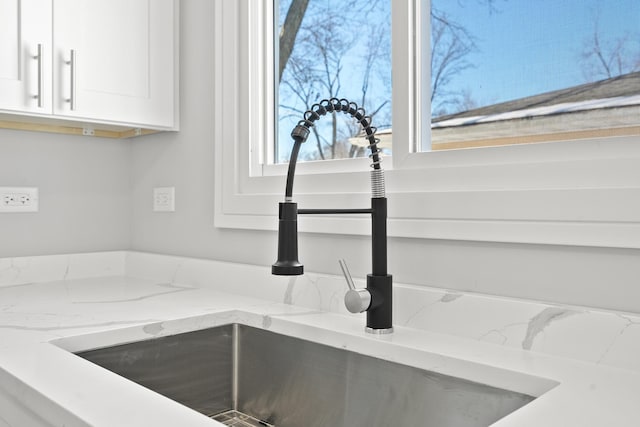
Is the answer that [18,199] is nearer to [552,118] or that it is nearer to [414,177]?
[414,177]

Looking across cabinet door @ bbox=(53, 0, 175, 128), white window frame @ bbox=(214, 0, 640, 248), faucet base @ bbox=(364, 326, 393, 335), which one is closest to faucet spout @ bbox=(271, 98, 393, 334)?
faucet base @ bbox=(364, 326, 393, 335)

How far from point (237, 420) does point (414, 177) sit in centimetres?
62

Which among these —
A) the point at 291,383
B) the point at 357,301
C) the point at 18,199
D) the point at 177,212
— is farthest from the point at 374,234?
the point at 18,199

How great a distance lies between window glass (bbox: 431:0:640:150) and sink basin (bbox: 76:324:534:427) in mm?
500

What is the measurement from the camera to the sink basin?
0.88 m

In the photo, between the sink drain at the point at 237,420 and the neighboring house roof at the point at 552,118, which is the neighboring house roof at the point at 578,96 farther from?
the sink drain at the point at 237,420

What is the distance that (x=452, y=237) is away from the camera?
1.08 meters

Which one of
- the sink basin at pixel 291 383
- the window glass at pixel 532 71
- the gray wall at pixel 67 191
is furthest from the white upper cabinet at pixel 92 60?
the window glass at pixel 532 71

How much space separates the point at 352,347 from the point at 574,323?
0.38m

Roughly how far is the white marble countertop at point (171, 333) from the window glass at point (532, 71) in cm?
42

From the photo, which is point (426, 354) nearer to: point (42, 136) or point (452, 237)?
point (452, 237)

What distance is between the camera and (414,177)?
1.18 m

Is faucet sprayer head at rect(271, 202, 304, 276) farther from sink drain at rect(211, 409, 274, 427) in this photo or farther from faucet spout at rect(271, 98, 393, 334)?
sink drain at rect(211, 409, 274, 427)

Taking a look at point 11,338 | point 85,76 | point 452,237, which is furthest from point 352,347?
point 85,76
